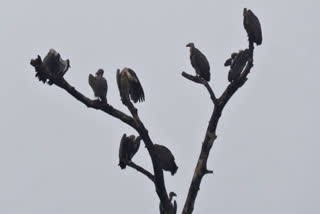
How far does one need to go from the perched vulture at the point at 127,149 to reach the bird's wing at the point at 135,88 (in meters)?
0.39

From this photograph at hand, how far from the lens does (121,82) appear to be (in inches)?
224

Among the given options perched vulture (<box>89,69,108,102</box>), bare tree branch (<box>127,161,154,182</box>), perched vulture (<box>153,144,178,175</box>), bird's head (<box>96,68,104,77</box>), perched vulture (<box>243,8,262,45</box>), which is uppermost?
perched vulture (<box>243,8,262,45</box>)

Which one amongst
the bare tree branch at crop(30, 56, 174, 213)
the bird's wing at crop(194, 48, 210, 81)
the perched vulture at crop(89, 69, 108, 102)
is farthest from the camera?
the bird's wing at crop(194, 48, 210, 81)

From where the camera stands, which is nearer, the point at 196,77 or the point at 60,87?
the point at 60,87

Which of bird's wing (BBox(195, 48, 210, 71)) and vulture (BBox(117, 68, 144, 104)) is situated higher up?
bird's wing (BBox(195, 48, 210, 71))

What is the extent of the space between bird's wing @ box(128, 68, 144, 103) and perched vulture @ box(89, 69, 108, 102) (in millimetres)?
255

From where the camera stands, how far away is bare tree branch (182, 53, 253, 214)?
547cm

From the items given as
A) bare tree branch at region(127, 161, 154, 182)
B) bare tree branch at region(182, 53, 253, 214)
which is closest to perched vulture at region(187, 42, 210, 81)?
bare tree branch at region(182, 53, 253, 214)

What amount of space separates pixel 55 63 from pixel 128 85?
74cm

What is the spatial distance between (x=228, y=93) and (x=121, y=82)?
1030 mm

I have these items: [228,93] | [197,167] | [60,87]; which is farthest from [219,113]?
[60,87]

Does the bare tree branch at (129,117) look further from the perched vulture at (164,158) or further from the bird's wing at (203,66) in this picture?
the bird's wing at (203,66)

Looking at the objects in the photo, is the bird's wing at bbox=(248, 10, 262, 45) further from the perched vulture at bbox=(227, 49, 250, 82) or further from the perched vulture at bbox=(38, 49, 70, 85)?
the perched vulture at bbox=(38, 49, 70, 85)

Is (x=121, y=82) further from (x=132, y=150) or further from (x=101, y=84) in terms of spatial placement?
(x=132, y=150)
